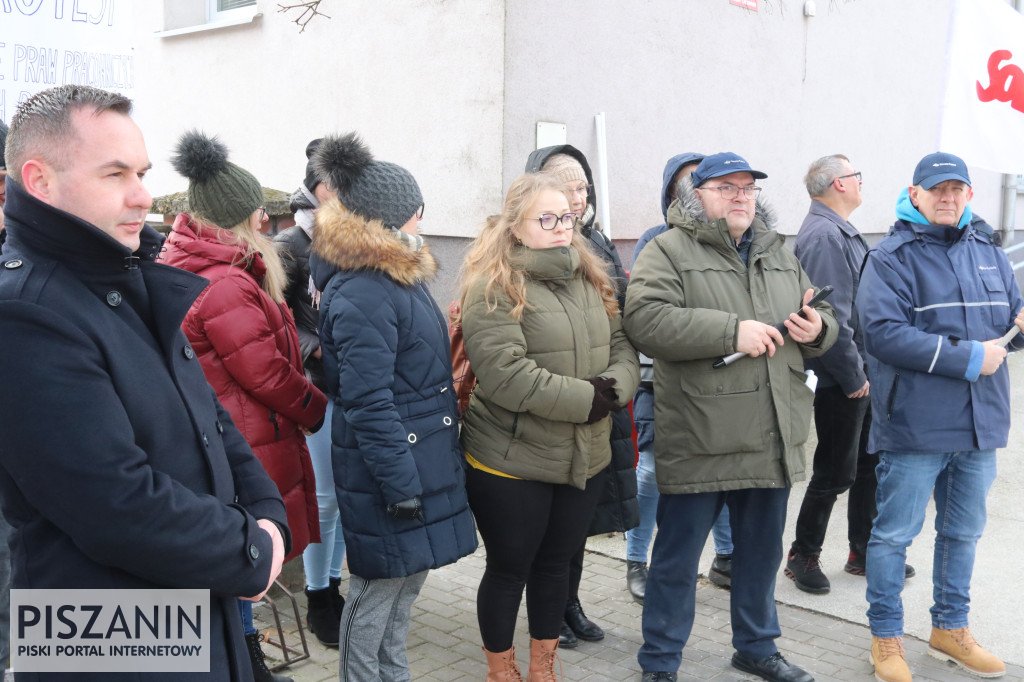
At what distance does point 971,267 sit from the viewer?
3861 millimetres

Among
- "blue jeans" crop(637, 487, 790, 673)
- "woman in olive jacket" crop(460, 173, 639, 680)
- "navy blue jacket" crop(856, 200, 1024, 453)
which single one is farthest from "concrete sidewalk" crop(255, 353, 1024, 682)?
"navy blue jacket" crop(856, 200, 1024, 453)

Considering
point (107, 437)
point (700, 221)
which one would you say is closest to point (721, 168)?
point (700, 221)

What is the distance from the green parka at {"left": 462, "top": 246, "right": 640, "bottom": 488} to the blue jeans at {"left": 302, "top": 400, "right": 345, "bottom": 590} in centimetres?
92

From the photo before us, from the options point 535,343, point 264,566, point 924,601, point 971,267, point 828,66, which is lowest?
point 924,601

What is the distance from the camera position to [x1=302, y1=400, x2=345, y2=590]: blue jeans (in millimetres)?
4121

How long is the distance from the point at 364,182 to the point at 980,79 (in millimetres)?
2898

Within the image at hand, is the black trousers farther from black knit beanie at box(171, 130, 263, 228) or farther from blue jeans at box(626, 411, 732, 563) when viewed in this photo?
black knit beanie at box(171, 130, 263, 228)

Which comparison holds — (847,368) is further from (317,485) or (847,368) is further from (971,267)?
(317,485)

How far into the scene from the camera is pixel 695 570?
3758mm

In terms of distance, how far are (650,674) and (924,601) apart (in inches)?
67.9

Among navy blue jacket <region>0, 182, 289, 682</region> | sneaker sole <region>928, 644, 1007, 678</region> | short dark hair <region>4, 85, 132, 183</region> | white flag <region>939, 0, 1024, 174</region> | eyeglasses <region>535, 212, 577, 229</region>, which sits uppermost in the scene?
white flag <region>939, 0, 1024, 174</region>

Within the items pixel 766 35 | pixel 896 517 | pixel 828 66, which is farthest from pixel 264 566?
pixel 828 66

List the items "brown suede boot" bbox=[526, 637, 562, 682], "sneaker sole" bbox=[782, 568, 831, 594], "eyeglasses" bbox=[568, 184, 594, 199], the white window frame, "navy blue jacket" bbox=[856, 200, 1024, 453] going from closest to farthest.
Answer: "brown suede boot" bbox=[526, 637, 562, 682]
"navy blue jacket" bbox=[856, 200, 1024, 453]
"eyeglasses" bbox=[568, 184, 594, 199]
"sneaker sole" bbox=[782, 568, 831, 594]
the white window frame

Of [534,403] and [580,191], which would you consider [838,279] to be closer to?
[580,191]
